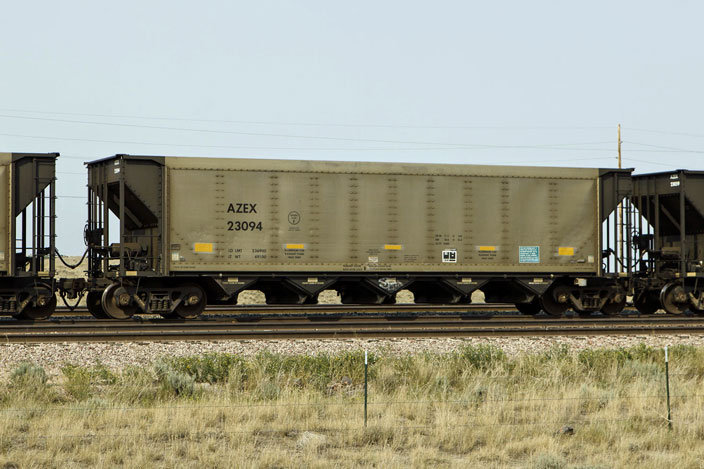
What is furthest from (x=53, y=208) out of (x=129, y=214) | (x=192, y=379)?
(x=192, y=379)

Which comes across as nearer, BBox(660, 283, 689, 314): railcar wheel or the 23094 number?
the 23094 number

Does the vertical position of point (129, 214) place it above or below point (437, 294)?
above

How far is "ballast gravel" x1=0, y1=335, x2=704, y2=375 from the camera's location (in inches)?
478

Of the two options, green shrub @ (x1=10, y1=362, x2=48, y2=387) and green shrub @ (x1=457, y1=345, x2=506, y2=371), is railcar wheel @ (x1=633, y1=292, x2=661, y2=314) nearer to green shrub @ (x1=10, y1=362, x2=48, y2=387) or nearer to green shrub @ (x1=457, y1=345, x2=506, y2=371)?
green shrub @ (x1=457, y1=345, x2=506, y2=371)

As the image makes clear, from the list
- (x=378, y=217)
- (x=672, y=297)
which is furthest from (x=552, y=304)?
(x=378, y=217)

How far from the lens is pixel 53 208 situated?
692 inches

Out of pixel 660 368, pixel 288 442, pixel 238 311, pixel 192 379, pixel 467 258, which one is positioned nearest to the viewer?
pixel 288 442

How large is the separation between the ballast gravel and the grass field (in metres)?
1.20

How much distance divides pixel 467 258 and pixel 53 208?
9.94m

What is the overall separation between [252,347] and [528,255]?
9061 millimetres

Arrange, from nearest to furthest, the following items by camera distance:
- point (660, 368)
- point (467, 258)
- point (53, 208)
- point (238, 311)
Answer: point (660, 368)
point (53, 208)
point (467, 258)
point (238, 311)

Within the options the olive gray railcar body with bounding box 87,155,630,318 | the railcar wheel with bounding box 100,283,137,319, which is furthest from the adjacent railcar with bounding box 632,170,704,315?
the railcar wheel with bounding box 100,283,137,319

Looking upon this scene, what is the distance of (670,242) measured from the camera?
21.6 meters

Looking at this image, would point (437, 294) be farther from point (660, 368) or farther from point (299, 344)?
point (660, 368)
